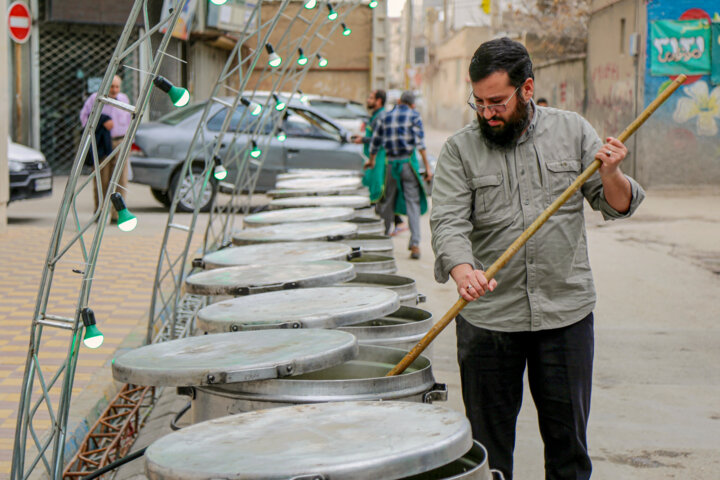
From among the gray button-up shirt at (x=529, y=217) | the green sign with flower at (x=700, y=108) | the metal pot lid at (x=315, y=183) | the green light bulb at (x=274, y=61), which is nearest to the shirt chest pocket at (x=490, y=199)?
the gray button-up shirt at (x=529, y=217)

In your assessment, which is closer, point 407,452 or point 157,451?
point 407,452

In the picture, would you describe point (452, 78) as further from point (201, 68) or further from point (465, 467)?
point (465, 467)

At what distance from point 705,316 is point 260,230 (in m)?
3.64

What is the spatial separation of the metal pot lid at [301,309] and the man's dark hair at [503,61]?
0.83 metres

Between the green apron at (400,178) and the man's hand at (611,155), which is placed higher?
the man's hand at (611,155)

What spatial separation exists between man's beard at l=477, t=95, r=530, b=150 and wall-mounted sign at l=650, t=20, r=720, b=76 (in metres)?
15.0

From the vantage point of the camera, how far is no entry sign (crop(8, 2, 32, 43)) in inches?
485

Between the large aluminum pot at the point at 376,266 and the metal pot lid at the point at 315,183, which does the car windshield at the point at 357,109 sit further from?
the large aluminum pot at the point at 376,266

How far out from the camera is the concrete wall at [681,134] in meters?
17.0

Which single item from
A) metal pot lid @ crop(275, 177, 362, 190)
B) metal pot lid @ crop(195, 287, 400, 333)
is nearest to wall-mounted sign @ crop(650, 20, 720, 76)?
metal pot lid @ crop(275, 177, 362, 190)

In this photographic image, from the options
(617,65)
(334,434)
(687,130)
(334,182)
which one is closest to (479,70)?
(334,434)

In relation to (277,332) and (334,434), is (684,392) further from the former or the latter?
(334,434)

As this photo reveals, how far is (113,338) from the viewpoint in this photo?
A: 19.7ft

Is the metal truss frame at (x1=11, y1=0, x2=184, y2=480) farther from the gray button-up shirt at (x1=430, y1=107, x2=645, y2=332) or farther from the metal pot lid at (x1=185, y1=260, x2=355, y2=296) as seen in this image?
the gray button-up shirt at (x1=430, y1=107, x2=645, y2=332)
